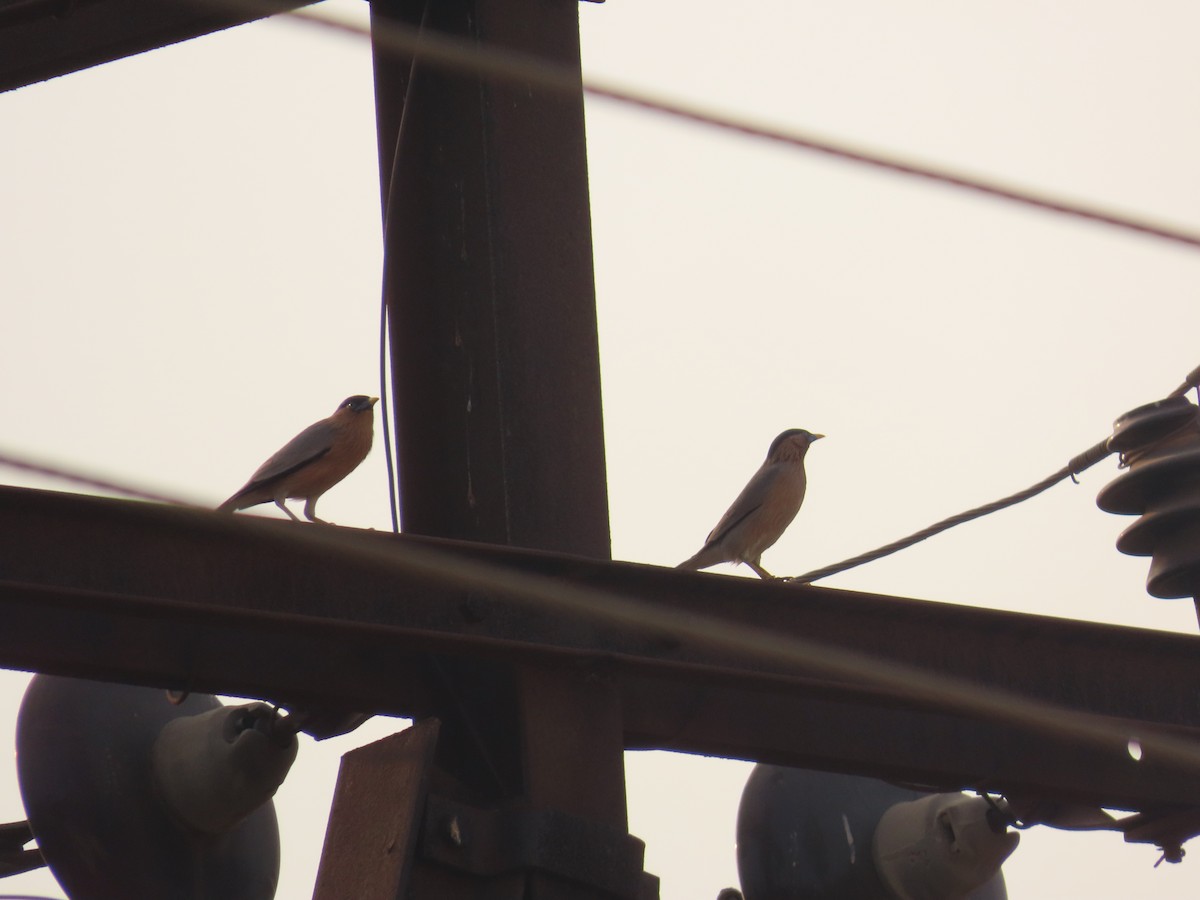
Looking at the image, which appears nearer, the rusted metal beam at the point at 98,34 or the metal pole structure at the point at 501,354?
the metal pole structure at the point at 501,354

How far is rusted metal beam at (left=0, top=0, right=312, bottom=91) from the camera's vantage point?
259 inches

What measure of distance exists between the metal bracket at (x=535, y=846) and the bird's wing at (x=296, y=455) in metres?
4.83

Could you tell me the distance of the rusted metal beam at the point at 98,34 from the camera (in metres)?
6.57

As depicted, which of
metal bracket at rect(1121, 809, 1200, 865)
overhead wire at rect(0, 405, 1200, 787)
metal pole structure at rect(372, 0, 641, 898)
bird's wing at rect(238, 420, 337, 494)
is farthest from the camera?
bird's wing at rect(238, 420, 337, 494)

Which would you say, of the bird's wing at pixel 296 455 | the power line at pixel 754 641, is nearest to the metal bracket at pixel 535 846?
the power line at pixel 754 641

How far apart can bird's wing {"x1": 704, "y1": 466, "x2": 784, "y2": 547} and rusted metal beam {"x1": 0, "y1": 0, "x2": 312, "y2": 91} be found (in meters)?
4.51

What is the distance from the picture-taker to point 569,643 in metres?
4.86

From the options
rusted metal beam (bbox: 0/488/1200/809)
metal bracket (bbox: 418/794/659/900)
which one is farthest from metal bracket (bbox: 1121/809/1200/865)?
metal bracket (bbox: 418/794/659/900)

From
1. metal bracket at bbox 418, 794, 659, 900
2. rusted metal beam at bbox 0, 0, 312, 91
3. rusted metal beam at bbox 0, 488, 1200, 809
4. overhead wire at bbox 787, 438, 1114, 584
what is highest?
rusted metal beam at bbox 0, 0, 312, 91

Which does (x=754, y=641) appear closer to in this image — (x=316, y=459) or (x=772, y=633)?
(x=772, y=633)

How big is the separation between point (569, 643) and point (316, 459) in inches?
187

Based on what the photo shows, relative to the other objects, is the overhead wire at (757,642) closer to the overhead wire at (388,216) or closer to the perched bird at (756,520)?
the overhead wire at (388,216)

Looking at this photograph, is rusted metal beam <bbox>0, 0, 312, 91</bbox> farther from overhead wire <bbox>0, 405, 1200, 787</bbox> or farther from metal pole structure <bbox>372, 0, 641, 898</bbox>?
overhead wire <bbox>0, 405, 1200, 787</bbox>

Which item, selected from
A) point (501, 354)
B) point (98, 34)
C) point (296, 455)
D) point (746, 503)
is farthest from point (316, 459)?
point (501, 354)
